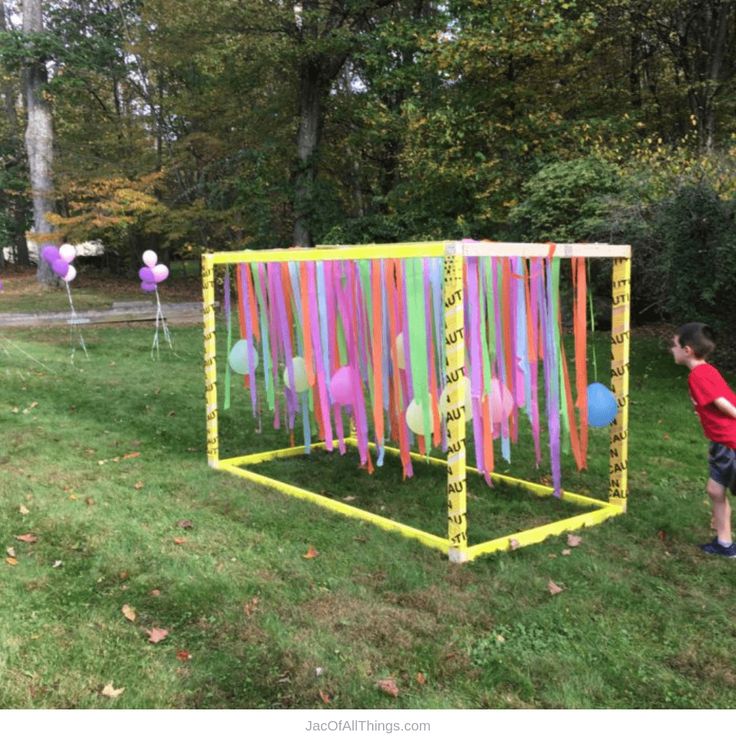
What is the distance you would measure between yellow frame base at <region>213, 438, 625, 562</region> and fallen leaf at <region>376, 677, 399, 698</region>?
1.34m

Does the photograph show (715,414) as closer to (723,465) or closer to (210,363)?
(723,465)

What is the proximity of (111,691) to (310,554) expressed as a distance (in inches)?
64.0

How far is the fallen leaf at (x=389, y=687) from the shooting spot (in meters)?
3.08

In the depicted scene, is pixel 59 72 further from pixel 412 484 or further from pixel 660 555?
pixel 660 555

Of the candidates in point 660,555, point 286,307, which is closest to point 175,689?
point 660,555

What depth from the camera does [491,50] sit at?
13438 millimetres

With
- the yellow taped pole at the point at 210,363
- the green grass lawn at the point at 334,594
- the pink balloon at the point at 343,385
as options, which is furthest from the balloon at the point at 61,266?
the pink balloon at the point at 343,385

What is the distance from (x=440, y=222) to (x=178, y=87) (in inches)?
616

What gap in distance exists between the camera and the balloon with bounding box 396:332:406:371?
17.3 ft

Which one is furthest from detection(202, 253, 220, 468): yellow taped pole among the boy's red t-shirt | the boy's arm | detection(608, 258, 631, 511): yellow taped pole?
the boy's arm

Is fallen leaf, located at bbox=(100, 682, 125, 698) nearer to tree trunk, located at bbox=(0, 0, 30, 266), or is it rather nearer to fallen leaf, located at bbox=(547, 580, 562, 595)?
fallen leaf, located at bbox=(547, 580, 562, 595)

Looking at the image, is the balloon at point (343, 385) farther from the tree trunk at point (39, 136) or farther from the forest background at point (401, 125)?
the tree trunk at point (39, 136)

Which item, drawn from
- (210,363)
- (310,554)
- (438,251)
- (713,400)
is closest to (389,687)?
(310,554)

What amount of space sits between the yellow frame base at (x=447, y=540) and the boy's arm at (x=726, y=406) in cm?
123
